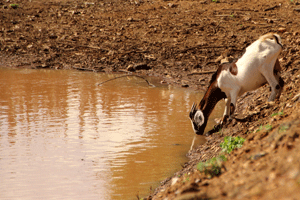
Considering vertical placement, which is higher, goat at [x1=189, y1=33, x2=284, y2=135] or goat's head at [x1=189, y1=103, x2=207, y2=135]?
goat at [x1=189, y1=33, x2=284, y2=135]

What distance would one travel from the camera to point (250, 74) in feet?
20.9

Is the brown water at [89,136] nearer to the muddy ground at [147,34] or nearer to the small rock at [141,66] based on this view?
the small rock at [141,66]

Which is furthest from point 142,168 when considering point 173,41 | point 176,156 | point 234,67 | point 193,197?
point 173,41

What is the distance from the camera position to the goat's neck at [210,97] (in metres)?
6.79

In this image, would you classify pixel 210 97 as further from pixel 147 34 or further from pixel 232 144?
pixel 147 34

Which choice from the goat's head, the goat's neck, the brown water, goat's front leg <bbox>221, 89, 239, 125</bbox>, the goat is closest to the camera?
the brown water

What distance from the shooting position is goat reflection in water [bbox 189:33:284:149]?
20.5 ft

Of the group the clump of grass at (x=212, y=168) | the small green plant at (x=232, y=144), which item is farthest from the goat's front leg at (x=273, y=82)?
the clump of grass at (x=212, y=168)

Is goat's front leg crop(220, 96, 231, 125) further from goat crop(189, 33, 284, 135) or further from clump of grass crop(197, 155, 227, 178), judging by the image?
clump of grass crop(197, 155, 227, 178)

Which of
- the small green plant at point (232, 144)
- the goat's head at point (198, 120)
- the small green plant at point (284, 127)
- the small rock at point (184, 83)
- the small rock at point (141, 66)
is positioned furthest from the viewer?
the small rock at point (141, 66)

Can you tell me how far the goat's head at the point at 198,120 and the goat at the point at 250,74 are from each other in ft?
0.14

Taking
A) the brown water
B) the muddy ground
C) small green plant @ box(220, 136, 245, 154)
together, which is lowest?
the brown water

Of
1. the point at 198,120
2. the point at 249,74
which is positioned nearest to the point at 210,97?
the point at 198,120

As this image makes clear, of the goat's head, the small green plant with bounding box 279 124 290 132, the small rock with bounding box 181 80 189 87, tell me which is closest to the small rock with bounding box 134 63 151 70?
the small rock with bounding box 181 80 189 87
